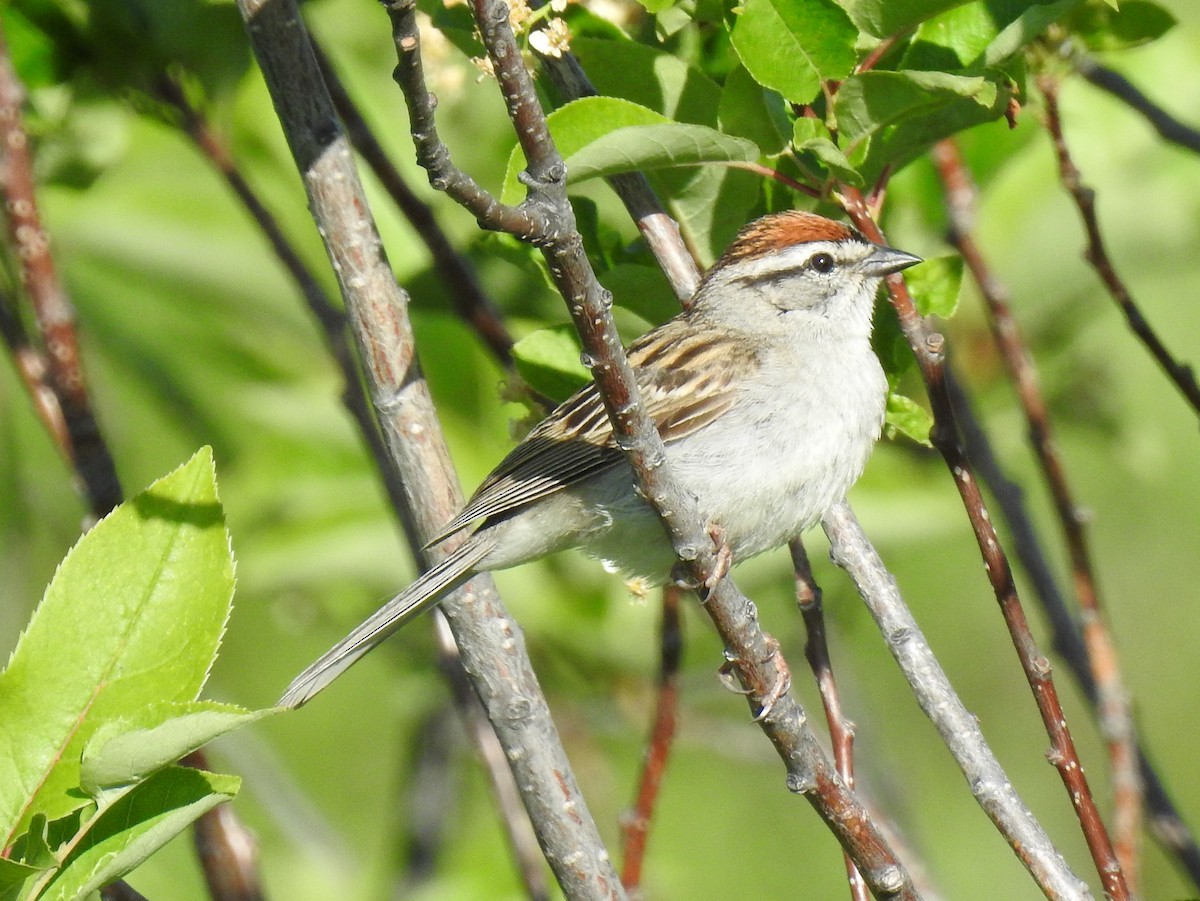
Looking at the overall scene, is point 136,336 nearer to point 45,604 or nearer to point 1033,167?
point 45,604

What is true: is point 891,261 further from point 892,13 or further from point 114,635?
point 114,635

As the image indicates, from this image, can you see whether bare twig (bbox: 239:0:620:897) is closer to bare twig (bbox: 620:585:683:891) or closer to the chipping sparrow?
the chipping sparrow

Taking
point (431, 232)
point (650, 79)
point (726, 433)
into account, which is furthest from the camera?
point (726, 433)

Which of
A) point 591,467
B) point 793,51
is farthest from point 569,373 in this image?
point 793,51

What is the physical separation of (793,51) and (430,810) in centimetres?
264

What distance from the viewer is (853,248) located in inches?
126

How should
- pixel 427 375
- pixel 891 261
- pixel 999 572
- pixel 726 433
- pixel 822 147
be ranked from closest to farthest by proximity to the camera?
pixel 822 147 → pixel 999 572 → pixel 891 261 → pixel 726 433 → pixel 427 375

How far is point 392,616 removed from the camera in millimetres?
2775

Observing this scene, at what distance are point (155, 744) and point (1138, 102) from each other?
2156 millimetres

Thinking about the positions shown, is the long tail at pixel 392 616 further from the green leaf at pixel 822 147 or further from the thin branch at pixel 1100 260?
the thin branch at pixel 1100 260

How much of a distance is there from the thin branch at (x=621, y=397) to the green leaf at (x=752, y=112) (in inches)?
24.7

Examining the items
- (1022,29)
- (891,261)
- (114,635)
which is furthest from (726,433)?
(114,635)

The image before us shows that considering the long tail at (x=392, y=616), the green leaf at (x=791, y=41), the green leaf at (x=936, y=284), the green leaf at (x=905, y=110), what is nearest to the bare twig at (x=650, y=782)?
the long tail at (x=392, y=616)

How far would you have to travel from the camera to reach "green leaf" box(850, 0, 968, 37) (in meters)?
2.04
